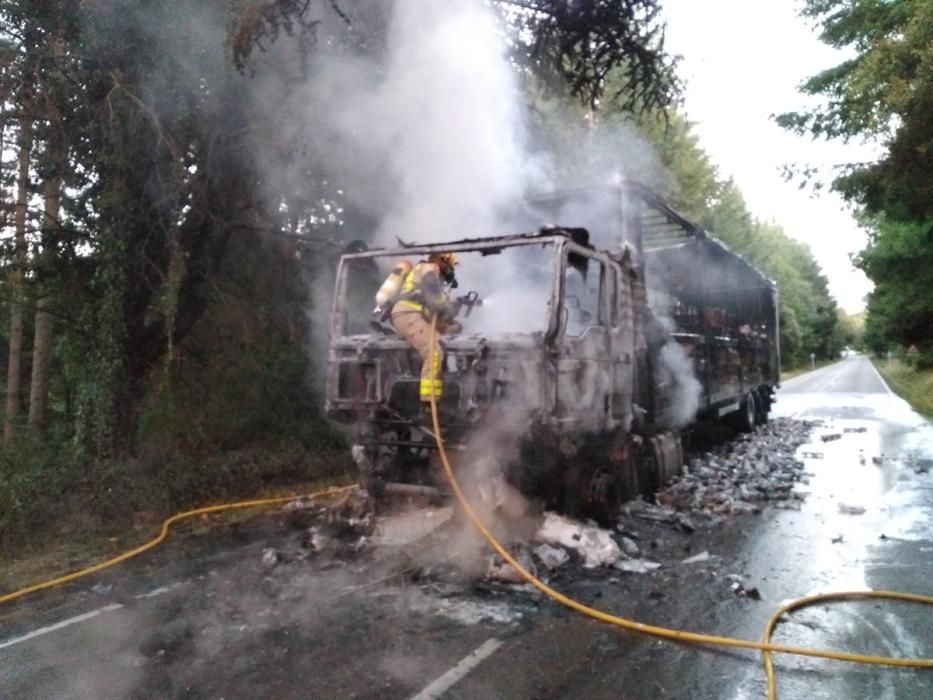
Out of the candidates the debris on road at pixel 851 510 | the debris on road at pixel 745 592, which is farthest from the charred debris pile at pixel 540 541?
the debris on road at pixel 745 592

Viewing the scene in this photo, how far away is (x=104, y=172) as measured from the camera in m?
7.74

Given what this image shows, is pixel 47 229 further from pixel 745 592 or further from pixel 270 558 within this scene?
pixel 745 592

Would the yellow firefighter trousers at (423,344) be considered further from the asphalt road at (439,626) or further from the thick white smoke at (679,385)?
the thick white smoke at (679,385)

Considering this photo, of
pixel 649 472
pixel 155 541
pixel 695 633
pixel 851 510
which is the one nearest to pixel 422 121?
pixel 649 472

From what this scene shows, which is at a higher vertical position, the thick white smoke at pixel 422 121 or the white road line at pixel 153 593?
the thick white smoke at pixel 422 121

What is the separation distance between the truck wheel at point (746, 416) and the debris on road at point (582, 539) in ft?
25.8

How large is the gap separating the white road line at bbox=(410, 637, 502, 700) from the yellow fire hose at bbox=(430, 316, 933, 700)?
76 cm

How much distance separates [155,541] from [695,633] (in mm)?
4775

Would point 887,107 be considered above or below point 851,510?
above

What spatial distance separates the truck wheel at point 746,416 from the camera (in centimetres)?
1332

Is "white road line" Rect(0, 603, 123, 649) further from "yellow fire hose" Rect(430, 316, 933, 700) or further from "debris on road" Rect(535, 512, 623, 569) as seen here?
"debris on road" Rect(535, 512, 623, 569)

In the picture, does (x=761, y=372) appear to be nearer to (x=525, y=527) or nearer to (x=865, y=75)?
(x=865, y=75)

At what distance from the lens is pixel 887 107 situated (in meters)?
9.42

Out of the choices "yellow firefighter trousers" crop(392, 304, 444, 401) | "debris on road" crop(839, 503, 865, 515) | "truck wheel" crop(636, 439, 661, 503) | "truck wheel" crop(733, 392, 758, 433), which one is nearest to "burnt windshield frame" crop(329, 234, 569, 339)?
"yellow firefighter trousers" crop(392, 304, 444, 401)
